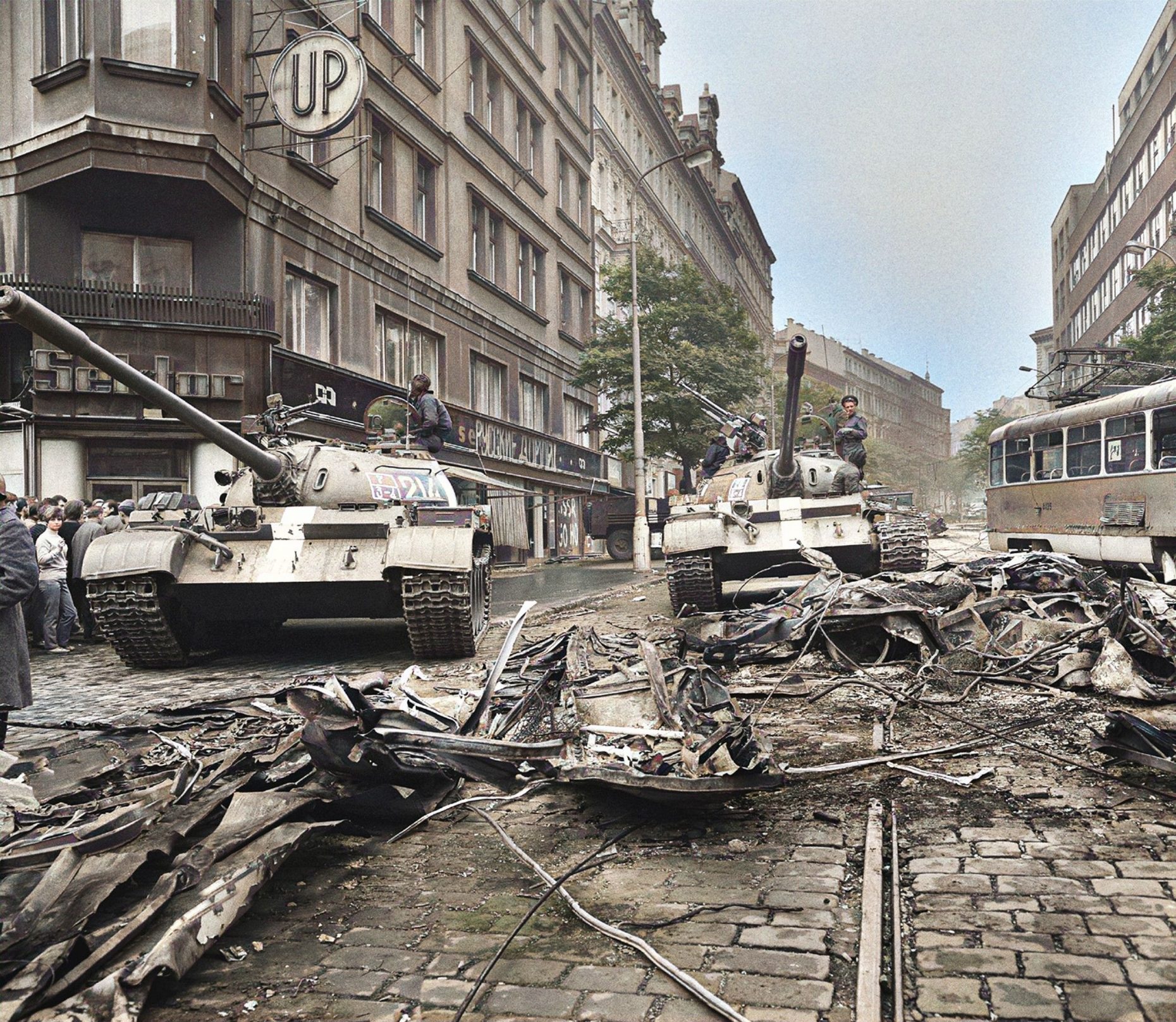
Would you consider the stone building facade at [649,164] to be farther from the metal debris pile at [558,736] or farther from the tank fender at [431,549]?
the metal debris pile at [558,736]

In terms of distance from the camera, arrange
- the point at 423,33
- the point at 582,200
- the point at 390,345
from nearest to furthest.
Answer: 1. the point at 390,345
2. the point at 423,33
3. the point at 582,200

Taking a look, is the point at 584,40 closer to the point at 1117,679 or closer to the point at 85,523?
the point at 85,523

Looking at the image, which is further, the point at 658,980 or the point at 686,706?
the point at 686,706

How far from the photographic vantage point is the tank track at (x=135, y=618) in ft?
26.1

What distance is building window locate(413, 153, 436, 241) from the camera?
22.9m

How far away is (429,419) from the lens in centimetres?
1166

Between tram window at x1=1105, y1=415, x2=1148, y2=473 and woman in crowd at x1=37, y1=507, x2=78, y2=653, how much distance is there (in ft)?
43.2

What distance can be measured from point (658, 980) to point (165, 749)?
3.32 m

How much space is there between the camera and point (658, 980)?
2.63 m

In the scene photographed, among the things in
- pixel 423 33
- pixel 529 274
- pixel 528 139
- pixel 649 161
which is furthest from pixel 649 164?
pixel 423 33

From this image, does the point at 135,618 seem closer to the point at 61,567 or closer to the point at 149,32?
the point at 61,567

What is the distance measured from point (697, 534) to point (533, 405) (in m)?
19.6

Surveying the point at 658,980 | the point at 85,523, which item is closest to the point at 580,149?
the point at 85,523

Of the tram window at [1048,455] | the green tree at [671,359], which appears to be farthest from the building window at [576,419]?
the tram window at [1048,455]
